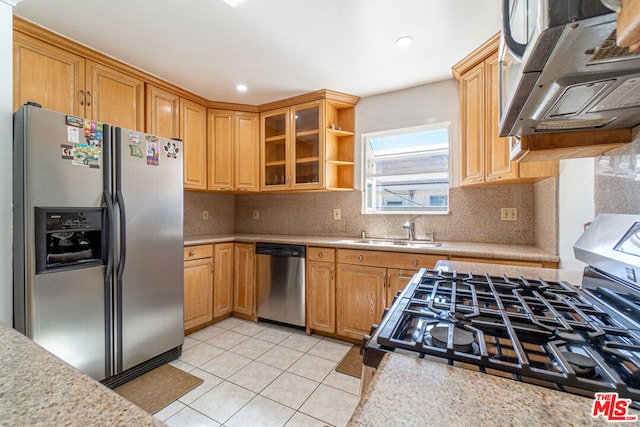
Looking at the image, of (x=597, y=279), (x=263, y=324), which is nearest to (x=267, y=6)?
(x=597, y=279)

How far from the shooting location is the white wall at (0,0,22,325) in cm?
154

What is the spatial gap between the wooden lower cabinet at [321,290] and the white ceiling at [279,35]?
1627mm

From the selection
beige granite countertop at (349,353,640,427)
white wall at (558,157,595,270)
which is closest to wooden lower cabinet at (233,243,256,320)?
white wall at (558,157,595,270)

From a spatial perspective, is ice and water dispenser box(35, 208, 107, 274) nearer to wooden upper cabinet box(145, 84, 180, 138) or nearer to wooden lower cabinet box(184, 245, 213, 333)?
wooden lower cabinet box(184, 245, 213, 333)

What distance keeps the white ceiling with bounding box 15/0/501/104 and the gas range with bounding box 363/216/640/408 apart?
5.32 feet

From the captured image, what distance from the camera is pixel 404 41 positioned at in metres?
1.99

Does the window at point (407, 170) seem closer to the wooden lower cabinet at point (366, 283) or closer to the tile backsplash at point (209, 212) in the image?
the wooden lower cabinet at point (366, 283)

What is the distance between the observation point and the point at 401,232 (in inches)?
112

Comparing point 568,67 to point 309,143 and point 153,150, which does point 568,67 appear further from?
point 309,143

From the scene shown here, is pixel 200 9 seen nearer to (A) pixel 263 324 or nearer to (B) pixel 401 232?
(B) pixel 401 232

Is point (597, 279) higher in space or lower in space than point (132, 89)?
lower

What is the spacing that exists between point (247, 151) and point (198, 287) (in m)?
1.55

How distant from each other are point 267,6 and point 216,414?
2.41 metres

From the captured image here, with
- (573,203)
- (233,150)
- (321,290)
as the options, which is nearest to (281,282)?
(321,290)
